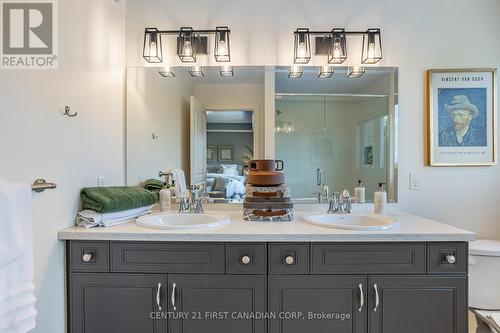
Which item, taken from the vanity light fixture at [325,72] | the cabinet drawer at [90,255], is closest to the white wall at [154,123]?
the cabinet drawer at [90,255]

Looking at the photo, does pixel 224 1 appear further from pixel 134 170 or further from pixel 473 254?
pixel 473 254

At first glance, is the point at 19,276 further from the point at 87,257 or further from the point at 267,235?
the point at 267,235

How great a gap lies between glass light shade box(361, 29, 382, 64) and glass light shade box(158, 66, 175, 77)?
132cm

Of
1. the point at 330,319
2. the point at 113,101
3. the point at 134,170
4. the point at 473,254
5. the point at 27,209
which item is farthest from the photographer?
the point at 134,170

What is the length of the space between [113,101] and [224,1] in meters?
1.02

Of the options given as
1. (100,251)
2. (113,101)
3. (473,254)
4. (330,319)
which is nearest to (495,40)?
(473,254)

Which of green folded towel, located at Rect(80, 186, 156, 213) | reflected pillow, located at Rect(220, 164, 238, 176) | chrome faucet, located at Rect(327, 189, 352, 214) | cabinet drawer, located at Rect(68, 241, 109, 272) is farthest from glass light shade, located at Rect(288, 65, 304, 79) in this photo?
cabinet drawer, located at Rect(68, 241, 109, 272)

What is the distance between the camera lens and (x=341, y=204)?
189 centimetres

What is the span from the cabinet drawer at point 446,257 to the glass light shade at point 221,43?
166 centimetres

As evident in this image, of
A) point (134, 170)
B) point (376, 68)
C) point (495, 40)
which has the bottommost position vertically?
point (134, 170)

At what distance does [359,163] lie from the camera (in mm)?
1997

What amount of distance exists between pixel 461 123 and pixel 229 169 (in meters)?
1.60

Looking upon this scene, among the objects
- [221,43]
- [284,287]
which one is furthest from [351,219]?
[221,43]

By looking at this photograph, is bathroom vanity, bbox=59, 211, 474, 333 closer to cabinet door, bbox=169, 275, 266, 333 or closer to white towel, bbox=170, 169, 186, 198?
cabinet door, bbox=169, 275, 266, 333
